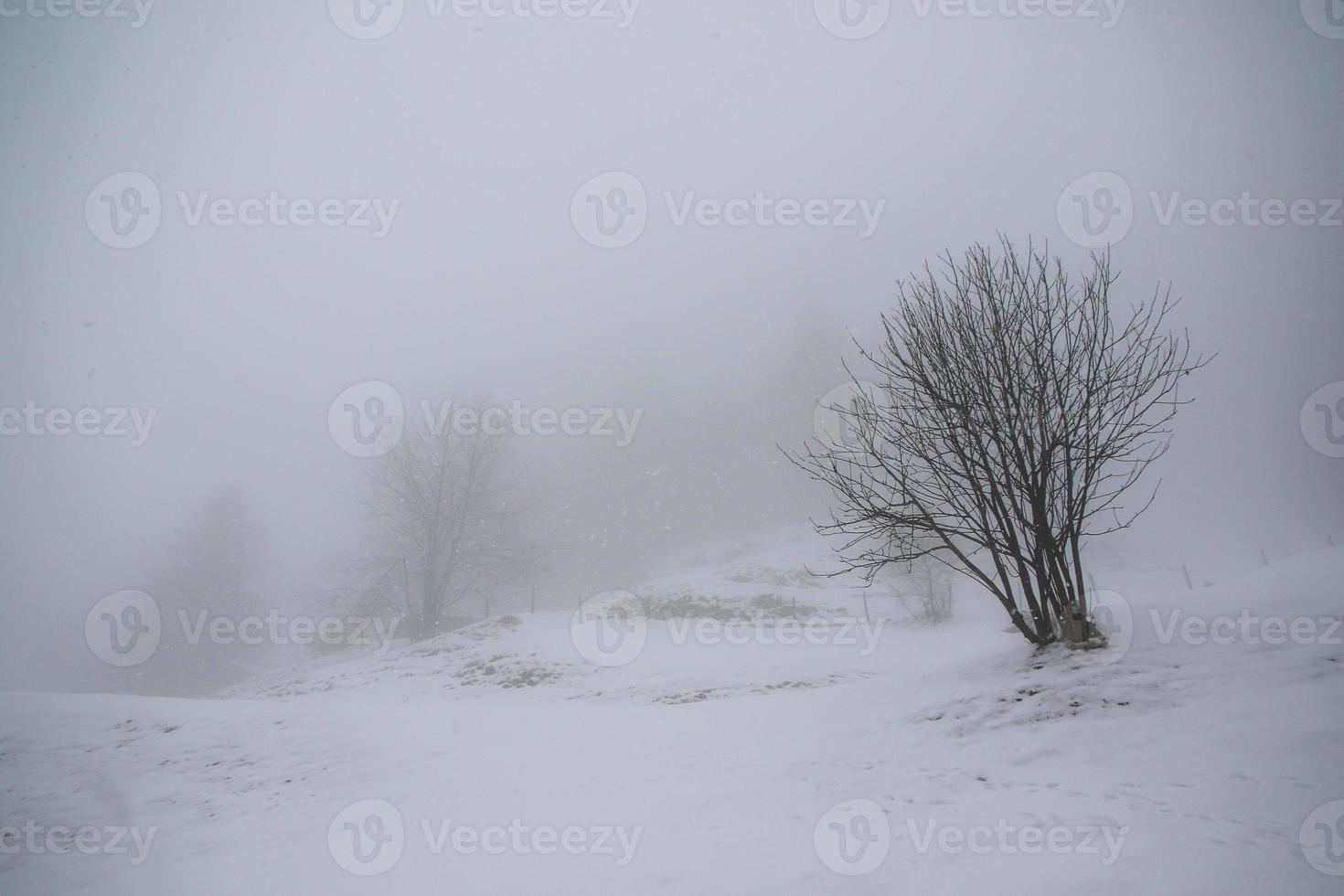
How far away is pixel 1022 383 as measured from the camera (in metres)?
5.60

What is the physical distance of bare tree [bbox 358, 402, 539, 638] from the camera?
2302 centimetres

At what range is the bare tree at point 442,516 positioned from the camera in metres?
23.0

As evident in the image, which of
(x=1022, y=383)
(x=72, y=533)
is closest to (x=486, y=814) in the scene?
(x=1022, y=383)

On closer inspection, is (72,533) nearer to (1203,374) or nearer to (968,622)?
(968,622)

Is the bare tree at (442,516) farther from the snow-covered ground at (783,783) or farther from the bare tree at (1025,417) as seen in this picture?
the bare tree at (1025,417)

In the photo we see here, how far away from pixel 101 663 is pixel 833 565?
42.2 metres

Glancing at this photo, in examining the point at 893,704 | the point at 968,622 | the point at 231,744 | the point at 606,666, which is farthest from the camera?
the point at 968,622

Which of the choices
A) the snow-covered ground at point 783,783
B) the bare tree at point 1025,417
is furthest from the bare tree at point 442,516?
the bare tree at point 1025,417

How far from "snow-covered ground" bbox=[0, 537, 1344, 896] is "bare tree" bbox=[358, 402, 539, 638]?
45.0 feet

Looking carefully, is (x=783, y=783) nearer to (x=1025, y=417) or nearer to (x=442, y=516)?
(x=1025, y=417)

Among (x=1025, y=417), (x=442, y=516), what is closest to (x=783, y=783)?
(x=1025, y=417)

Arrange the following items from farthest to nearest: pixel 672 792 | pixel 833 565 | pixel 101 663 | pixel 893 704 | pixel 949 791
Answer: pixel 833 565 → pixel 101 663 → pixel 893 704 → pixel 672 792 → pixel 949 791

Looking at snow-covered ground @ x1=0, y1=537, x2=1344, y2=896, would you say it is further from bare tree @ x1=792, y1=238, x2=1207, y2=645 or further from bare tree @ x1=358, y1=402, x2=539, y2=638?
bare tree @ x1=358, y1=402, x2=539, y2=638

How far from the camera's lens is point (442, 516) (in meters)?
23.3
